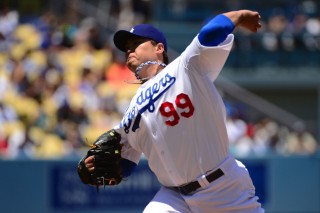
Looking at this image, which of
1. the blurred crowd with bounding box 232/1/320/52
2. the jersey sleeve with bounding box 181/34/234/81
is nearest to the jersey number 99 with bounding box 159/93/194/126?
the jersey sleeve with bounding box 181/34/234/81

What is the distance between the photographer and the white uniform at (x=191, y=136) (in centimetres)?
462

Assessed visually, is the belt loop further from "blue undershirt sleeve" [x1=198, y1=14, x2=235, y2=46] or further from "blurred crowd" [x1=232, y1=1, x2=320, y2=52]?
"blurred crowd" [x1=232, y1=1, x2=320, y2=52]

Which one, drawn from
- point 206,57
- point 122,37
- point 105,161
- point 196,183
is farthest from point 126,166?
point 206,57

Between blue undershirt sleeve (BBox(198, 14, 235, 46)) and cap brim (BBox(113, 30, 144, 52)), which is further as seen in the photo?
cap brim (BBox(113, 30, 144, 52))

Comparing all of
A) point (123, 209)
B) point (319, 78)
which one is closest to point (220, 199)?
point (123, 209)

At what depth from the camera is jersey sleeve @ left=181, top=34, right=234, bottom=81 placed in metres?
4.44

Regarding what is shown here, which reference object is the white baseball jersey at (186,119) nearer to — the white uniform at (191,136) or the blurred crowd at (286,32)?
the white uniform at (191,136)

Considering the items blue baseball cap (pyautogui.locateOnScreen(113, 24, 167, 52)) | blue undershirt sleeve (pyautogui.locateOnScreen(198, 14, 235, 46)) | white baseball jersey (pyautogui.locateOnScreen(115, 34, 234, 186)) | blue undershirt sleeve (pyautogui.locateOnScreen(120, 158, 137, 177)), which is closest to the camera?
blue undershirt sleeve (pyautogui.locateOnScreen(198, 14, 235, 46))

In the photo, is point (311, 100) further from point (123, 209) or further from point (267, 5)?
point (123, 209)

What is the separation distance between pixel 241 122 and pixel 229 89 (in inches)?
54.8

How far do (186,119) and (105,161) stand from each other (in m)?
0.74

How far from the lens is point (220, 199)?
4.66 meters

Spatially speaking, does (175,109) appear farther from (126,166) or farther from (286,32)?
(286,32)

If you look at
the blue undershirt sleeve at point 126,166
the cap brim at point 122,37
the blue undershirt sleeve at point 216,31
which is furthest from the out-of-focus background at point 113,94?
the blue undershirt sleeve at point 216,31
